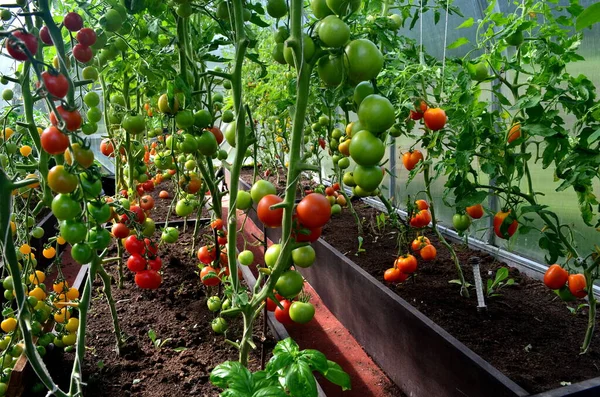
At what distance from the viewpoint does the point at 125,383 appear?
1463 mm

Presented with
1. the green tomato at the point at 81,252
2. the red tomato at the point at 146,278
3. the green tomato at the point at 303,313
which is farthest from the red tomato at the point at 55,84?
the red tomato at the point at 146,278

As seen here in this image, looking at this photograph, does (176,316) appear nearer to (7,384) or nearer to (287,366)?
(7,384)

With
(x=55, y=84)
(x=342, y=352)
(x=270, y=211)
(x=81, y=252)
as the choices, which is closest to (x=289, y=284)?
(x=270, y=211)

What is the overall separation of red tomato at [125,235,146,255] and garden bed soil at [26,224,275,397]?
0.41 m

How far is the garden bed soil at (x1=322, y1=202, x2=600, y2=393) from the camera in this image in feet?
4.96

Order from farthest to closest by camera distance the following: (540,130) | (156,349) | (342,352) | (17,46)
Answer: (342,352)
(156,349)
(540,130)
(17,46)

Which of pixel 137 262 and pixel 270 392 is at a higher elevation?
pixel 270 392

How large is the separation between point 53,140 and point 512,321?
1761 millimetres

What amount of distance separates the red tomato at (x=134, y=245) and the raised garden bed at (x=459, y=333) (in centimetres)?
101

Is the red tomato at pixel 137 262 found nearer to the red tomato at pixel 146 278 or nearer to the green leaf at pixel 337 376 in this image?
the red tomato at pixel 146 278

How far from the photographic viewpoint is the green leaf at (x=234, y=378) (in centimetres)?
77

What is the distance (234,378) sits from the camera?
2.57 feet

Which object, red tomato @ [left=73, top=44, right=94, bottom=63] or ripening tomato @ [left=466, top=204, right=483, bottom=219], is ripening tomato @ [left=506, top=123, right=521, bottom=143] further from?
red tomato @ [left=73, top=44, right=94, bottom=63]

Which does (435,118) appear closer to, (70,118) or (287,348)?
(287,348)
